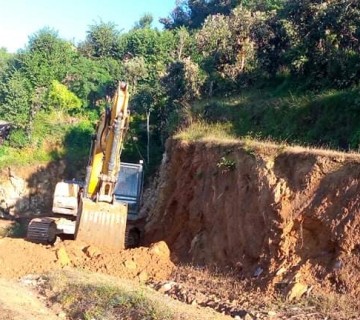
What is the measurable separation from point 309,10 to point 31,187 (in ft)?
60.8

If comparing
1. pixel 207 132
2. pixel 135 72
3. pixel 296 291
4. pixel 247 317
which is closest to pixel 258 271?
pixel 296 291

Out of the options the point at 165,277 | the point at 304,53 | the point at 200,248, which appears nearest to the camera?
the point at 165,277

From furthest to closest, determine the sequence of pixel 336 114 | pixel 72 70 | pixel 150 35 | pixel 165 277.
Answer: pixel 150 35 → pixel 72 70 → pixel 336 114 → pixel 165 277

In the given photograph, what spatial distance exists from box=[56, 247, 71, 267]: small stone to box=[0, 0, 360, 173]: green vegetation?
24.4 ft

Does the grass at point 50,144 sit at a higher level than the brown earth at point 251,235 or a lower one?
higher

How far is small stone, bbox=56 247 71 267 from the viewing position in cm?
1425

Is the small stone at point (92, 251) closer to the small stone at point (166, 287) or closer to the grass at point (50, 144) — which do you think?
the small stone at point (166, 287)

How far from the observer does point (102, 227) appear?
49.5ft

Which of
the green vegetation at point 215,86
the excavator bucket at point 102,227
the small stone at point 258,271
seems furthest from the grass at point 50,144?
the small stone at point 258,271

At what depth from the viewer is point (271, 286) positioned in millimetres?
11375

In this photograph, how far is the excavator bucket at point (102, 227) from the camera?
592 inches

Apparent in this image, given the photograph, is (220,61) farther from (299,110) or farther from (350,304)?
(350,304)

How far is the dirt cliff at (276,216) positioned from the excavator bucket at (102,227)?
1.84 meters

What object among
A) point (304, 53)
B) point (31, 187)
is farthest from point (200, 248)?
point (31, 187)
